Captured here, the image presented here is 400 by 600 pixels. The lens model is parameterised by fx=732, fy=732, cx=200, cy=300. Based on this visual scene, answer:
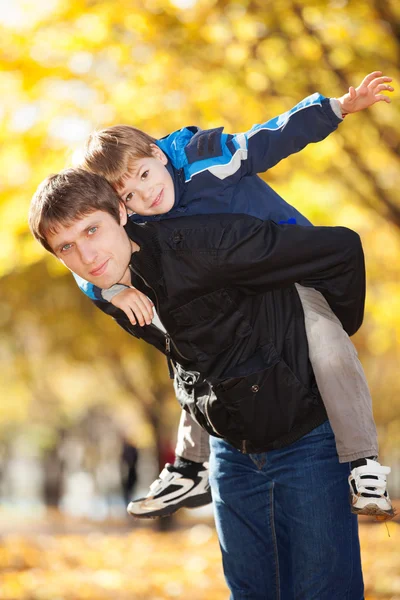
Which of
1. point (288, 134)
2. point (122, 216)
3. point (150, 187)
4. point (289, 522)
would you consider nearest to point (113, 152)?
point (150, 187)

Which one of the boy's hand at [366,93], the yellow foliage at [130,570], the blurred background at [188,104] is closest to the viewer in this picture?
the boy's hand at [366,93]

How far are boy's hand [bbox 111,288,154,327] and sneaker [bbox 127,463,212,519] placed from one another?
82 centimetres

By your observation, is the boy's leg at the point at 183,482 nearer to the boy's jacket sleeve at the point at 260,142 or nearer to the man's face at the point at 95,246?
the man's face at the point at 95,246

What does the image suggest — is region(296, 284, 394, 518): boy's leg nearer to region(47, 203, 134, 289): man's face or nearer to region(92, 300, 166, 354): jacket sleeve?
region(92, 300, 166, 354): jacket sleeve

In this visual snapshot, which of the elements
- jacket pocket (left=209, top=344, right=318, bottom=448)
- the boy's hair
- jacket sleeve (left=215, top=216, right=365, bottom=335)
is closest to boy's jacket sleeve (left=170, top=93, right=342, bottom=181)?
the boy's hair

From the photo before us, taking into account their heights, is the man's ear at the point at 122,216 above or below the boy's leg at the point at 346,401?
above

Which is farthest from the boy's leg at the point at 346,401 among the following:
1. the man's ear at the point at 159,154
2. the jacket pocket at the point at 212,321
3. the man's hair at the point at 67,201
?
the man's ear at the point at 159,154

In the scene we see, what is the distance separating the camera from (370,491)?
228cm

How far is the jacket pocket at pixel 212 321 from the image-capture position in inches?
92.5

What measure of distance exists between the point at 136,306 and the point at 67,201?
0.41 m

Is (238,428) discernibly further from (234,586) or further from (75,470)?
(75,470)

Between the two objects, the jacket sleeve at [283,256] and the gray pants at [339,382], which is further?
the gray pants at [339,382]

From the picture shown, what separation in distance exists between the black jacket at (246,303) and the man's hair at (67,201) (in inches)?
5.5

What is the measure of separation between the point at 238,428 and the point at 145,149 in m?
1.18
